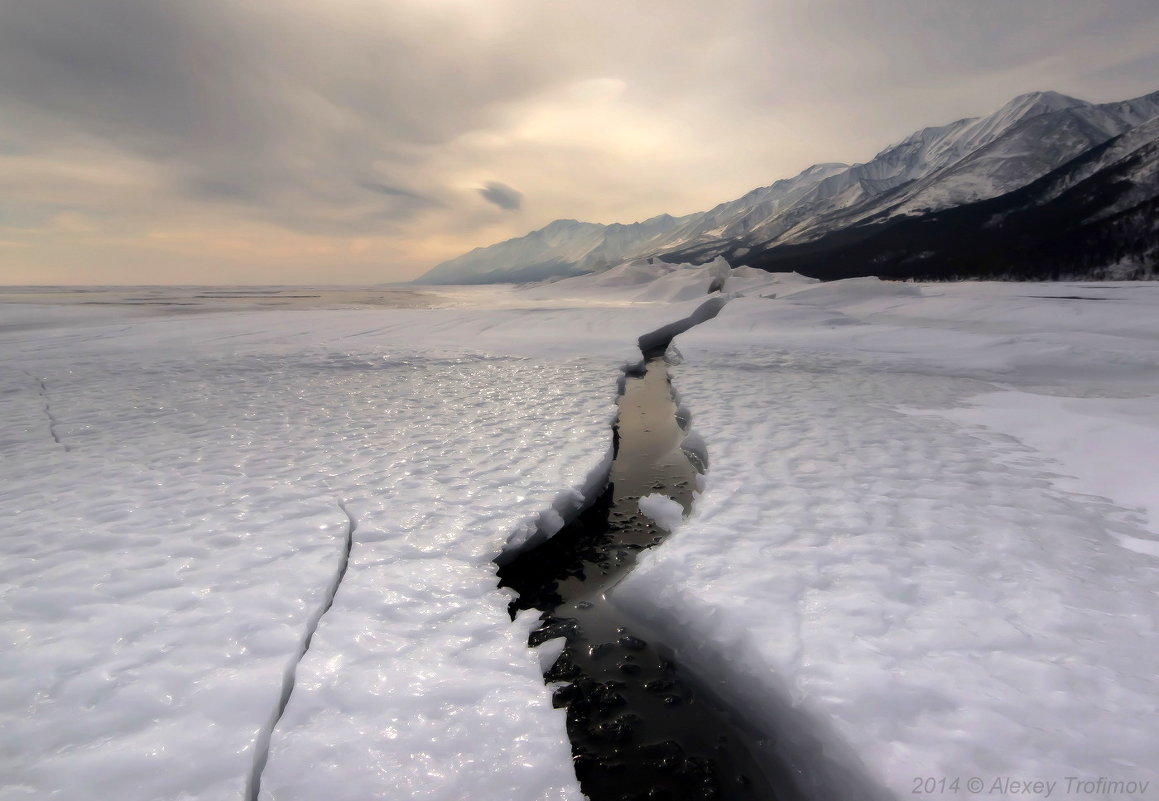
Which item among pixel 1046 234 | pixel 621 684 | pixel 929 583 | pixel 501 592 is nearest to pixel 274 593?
pixel 501 592

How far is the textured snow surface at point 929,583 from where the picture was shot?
2428 mm

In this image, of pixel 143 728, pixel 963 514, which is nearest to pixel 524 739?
pixel 143 728

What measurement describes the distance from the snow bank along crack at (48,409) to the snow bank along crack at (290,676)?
482cm

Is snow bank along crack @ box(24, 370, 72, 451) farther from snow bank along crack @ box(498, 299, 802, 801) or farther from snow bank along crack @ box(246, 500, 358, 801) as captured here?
snow bank along crack @ box(498, 299, 802, 801)

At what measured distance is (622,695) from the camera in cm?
331

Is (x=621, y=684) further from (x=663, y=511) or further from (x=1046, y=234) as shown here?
(x=1046, y=234)

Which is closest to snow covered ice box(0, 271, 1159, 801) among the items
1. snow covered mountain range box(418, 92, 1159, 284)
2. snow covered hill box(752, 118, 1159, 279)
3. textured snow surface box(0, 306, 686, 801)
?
textured snow surface box(0, 306, 686, 801)

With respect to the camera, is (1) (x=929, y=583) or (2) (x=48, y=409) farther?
(2) (x=48, y=409)

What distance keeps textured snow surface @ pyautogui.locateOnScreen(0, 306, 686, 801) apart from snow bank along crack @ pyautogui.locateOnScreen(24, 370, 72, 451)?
2.6 inches

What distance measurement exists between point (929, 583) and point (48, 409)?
37.5 ft

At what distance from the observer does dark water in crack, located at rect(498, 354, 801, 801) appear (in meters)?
2.81

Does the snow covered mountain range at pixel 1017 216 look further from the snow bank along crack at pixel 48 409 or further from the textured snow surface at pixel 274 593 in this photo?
the textured snow surface at pixel 274 593

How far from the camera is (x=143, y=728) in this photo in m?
2.38

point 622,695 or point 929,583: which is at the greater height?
Result: point 929,583
